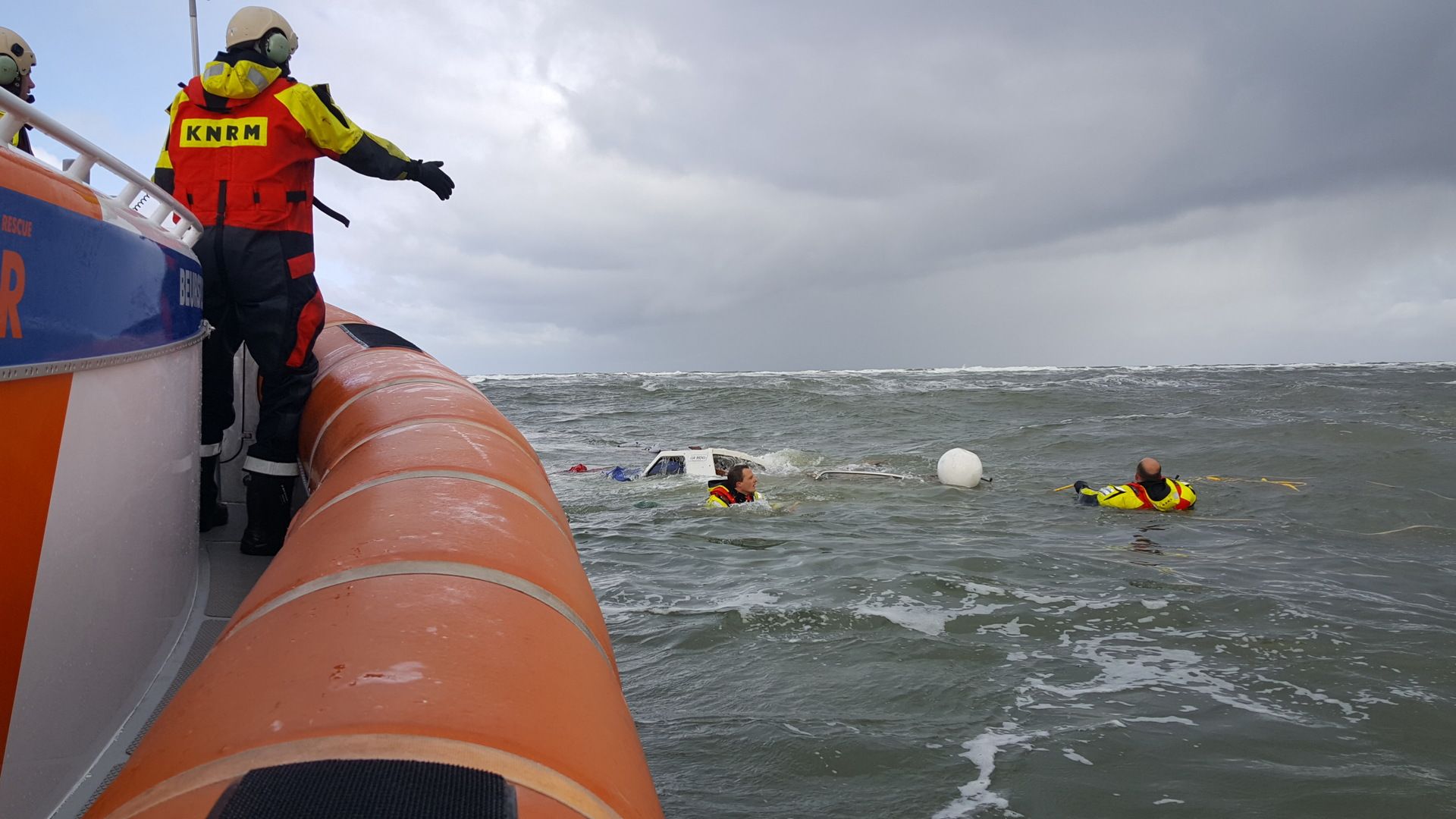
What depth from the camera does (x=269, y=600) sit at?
1.59 meters

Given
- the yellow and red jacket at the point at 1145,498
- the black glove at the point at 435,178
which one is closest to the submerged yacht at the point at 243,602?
the black glove at the point at 435,178

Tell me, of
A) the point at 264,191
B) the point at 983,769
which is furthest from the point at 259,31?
the point at 983,769

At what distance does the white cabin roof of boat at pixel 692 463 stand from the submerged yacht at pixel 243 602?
9950mm

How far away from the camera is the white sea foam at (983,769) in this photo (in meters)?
3.31

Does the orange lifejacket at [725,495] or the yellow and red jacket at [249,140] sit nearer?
the yellow and red jacket at [249,140]

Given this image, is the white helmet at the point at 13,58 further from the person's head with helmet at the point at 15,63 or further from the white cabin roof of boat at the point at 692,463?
the white cabin roof of boat at the point at 692,463

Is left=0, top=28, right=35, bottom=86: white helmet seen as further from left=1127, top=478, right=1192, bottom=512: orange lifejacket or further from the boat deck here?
left=1127, top=478, right=1192, bottom=512: orange lifejacket

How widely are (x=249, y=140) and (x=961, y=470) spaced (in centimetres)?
1019

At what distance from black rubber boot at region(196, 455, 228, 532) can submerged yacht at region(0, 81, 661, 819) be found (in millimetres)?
1264

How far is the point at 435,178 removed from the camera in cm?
377

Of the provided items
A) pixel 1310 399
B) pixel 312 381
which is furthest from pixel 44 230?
pixel 1310 399

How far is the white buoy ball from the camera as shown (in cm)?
1216

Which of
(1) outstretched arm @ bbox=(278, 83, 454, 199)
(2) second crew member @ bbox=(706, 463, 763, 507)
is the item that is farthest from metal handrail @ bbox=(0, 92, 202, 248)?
(2) second crew member @ bbox=(706, 463, 763, 507)

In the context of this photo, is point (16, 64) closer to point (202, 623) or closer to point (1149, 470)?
→ point (202, 623)
